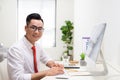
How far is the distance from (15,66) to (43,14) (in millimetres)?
4445

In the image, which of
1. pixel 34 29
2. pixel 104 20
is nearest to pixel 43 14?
pixel 104 20

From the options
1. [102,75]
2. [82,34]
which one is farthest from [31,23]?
[82,34]

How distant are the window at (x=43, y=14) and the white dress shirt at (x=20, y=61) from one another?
13.5 feet

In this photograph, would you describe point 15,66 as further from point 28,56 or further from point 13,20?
point 13,20

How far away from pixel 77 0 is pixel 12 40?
107 inches

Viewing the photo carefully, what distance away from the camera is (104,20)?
2.70m

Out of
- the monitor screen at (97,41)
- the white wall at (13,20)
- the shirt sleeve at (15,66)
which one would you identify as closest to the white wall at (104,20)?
the monitor screen at (97,41)

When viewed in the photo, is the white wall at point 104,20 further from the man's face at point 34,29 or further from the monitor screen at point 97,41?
the man's face at point 34,29

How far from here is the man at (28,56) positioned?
1.85 m

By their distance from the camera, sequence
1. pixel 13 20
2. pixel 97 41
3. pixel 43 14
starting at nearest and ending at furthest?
pixel 97 41
pixel 13 20
pixel 43 14

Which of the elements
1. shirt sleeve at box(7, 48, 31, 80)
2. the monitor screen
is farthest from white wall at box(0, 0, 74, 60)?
the monitor screen

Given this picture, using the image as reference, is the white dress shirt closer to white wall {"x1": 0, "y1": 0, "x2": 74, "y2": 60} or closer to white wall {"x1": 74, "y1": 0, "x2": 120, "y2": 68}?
white wall {"x1": 74, "y1": 0, "x2": 120, "y2": 68}

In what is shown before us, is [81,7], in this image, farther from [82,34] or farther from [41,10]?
[41,10]

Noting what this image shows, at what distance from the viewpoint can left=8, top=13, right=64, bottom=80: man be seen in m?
1.85
